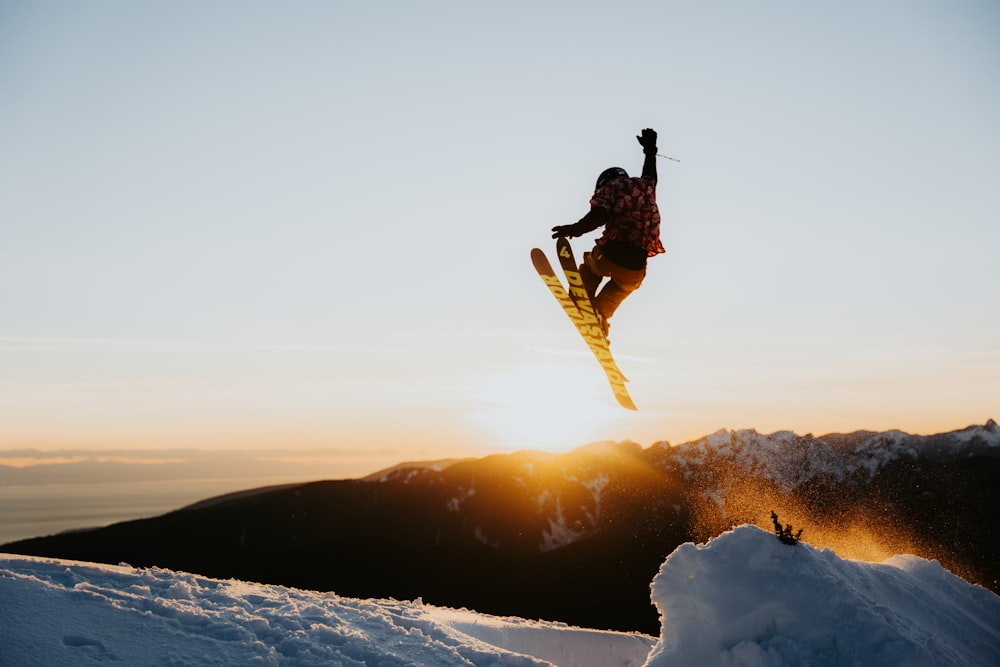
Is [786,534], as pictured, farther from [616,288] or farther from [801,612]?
[616,288]

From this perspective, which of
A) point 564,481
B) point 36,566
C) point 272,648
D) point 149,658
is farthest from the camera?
point 564,481

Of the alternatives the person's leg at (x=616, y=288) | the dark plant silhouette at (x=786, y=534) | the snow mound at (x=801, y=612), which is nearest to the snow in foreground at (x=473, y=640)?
the snow mound at (x=801, y=612)

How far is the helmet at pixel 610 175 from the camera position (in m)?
11.3

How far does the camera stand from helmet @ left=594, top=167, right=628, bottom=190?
443 inches

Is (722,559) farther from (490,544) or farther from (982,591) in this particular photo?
(490,544)

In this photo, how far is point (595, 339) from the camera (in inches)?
538

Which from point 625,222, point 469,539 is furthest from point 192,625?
point 469,539

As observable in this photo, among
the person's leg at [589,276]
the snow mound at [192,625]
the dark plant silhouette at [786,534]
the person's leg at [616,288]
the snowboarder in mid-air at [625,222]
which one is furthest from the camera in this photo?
the dark plant silhouette at [786,534]

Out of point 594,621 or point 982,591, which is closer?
point 982,591

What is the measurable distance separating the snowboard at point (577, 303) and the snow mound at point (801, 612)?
385 centimetres

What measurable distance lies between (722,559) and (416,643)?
21.4ft

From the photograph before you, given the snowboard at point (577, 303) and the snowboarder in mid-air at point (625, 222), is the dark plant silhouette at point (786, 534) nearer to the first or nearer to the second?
the snowboard at point (577, 303)

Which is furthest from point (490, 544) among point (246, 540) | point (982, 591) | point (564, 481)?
point (982, 591)

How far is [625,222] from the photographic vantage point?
11.4 metres
